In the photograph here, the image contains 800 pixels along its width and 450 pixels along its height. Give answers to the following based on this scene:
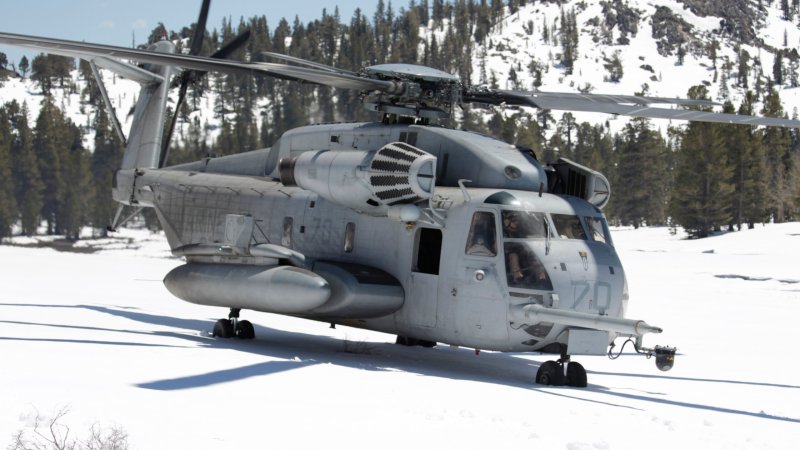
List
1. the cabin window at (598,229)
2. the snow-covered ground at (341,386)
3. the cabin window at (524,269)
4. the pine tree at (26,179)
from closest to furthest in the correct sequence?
the snow-covered ground at (341,386) → the cabin window at (524,269) → the cabin window at (598,229) → the pine tree at (26,179)

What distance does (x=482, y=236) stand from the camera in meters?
12.2

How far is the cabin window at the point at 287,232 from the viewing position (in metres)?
14.9

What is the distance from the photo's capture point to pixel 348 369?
38.1 ft

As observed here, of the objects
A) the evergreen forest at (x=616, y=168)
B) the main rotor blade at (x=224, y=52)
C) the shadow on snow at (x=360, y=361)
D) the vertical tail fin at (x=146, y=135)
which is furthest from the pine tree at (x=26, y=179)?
the shadow on snow at (x=360, y=361)

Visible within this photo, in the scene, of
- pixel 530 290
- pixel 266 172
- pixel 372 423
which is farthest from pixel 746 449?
pixel 266 172

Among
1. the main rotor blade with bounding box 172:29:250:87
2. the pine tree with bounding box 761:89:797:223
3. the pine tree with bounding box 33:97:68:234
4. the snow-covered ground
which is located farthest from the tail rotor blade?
the pine tree with bounding box 33:97:68:234

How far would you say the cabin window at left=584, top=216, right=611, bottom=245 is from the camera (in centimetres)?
1273

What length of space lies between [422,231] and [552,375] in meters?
2.73

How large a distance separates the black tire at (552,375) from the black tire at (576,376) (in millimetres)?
89

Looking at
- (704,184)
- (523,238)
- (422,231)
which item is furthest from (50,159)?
(523,238)

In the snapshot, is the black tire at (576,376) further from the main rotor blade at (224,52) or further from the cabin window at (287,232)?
the main rotor blade at (224,52)

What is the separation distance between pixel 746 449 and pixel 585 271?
409 centimetres

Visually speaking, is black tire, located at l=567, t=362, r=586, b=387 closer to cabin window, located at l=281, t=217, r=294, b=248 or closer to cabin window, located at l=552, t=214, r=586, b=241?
cabin window, located at l=552, t=214, r=586, b=241

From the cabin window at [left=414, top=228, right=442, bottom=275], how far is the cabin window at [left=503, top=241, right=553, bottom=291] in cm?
120
